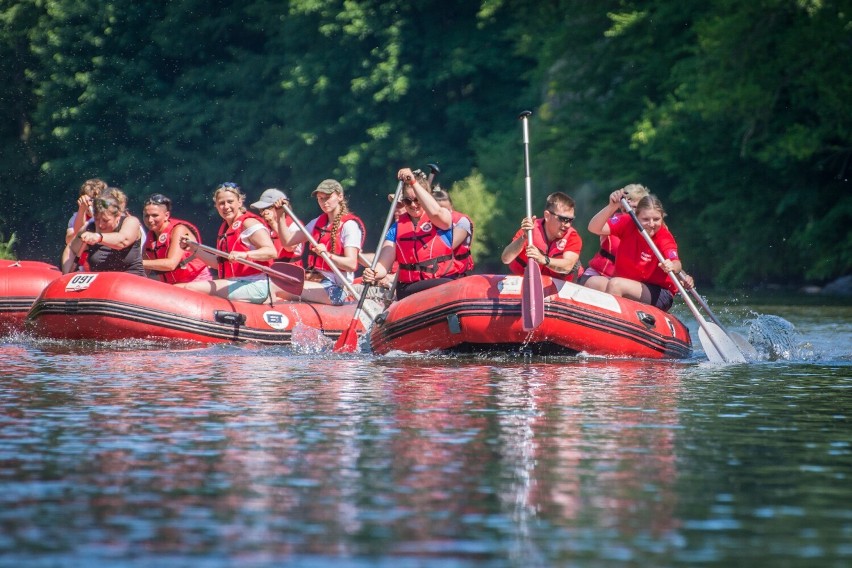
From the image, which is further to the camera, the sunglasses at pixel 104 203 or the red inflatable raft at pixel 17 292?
the red inflatable raft at pixel 17 292

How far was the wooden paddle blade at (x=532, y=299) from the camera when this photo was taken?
11.0 metres

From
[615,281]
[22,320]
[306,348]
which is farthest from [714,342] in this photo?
[22,320]

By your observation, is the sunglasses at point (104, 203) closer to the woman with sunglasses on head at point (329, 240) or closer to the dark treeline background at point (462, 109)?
the woman with sunglasses on head at point (329, 240)

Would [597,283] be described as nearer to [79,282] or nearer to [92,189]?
[79,282]

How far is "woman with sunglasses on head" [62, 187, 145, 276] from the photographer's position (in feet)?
42.9

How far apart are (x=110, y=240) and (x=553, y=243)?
3.54 m

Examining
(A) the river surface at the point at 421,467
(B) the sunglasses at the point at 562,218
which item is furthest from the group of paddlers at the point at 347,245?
(A) the river surface at the point at 421,467

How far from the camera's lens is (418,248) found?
1191cm

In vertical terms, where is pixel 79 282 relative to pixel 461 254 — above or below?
below

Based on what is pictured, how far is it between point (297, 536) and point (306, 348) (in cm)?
761

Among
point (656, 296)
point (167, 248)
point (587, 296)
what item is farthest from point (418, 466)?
point (167, 248)

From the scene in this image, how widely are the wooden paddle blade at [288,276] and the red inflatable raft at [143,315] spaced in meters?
0.27

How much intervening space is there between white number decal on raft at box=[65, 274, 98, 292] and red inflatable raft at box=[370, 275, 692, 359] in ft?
7.59

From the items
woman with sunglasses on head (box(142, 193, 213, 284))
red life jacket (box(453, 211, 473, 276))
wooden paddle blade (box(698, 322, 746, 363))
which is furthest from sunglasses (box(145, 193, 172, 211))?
wooden paddle blade (box(698, 322, 746, 363))
